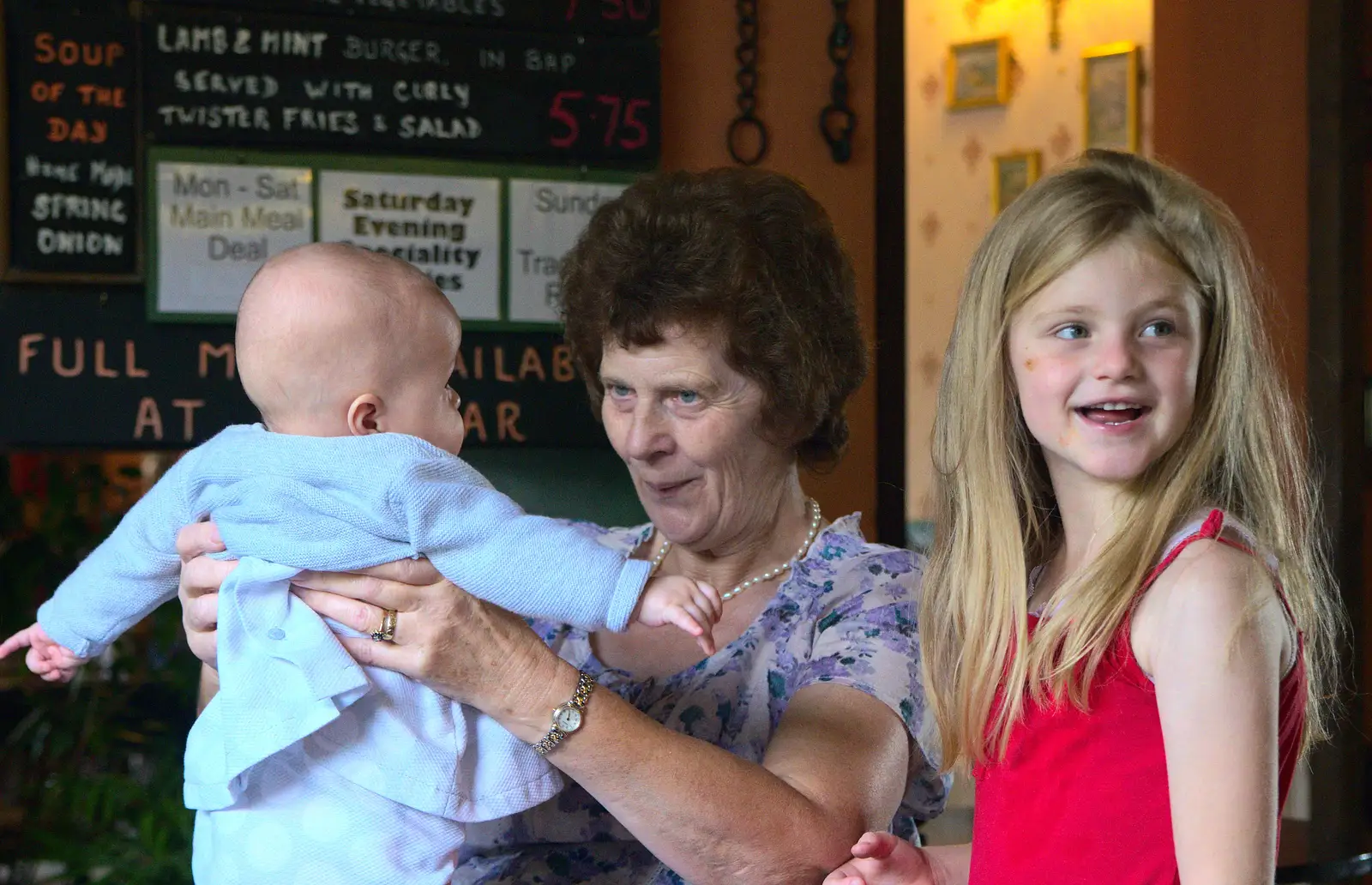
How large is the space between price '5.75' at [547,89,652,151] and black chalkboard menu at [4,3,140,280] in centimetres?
86

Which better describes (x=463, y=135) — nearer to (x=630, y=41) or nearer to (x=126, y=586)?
(x=630, y=41)

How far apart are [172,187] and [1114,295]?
2.05 metres

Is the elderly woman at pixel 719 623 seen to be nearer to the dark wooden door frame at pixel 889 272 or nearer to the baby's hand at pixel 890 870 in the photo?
the baby's hand at pixel 890 870

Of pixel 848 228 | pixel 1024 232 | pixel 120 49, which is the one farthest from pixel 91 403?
pixel 1024 232

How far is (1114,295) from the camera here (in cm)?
133

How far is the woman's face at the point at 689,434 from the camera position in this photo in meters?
1.98

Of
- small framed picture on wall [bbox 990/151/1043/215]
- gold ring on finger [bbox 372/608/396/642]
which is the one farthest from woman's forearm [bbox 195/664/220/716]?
small framed picture on wall [bbox 990/151/1043/215]

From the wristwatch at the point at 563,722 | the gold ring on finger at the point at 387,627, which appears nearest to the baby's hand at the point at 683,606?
the wristwatch at the point at 563,722

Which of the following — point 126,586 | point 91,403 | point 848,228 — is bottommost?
point 126,586

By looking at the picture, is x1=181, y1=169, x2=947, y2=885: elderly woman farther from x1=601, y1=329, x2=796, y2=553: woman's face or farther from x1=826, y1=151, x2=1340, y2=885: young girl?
x1=826, y1=151, x2=1340, y2=885: young girl

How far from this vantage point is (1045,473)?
1578 millimetres

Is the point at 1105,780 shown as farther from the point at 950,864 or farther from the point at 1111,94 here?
the point at 1111,94

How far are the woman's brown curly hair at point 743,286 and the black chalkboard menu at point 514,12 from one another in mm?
992

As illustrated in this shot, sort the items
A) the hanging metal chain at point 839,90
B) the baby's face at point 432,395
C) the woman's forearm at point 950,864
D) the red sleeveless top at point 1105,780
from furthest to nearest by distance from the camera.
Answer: the hanging metal chain at point 839,90, the woman's forearm at point 950,864, the baby's face at point 432,395, the red sleeveless top at point 1105,780
